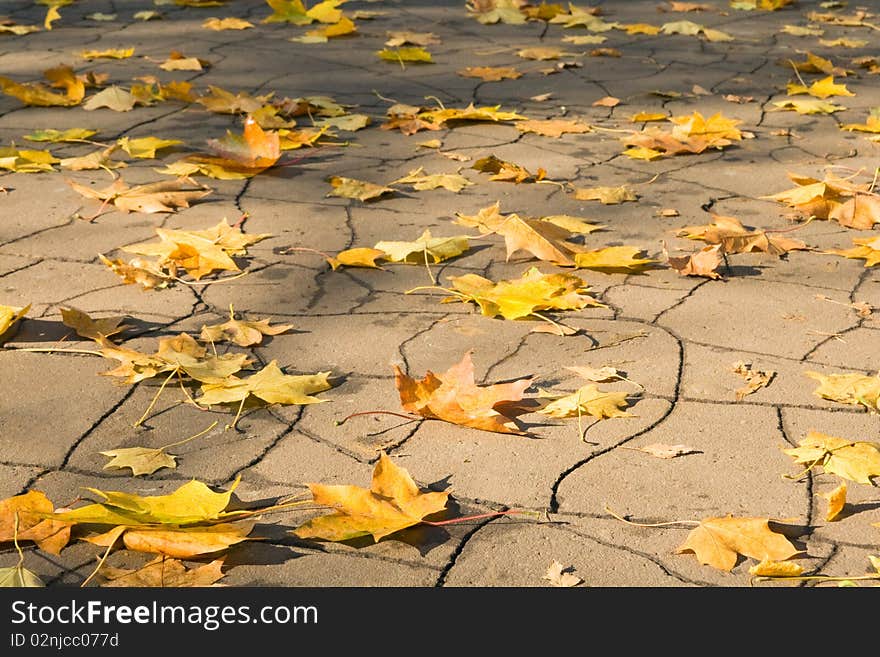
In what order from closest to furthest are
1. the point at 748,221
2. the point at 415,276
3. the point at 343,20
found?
the point at 415,276 < the point at 748,221 < the point at 343,20

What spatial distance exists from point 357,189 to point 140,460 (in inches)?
55.2

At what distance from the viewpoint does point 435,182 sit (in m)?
3.08

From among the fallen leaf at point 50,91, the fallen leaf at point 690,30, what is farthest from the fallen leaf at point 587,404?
the fallen leaf at point 690,30

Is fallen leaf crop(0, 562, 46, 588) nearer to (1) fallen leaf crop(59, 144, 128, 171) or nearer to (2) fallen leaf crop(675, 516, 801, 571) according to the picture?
(2) fallen leaf crop(675, 516, 801, 571)

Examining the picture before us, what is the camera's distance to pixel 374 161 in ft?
10.8

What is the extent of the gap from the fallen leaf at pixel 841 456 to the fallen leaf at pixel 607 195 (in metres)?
1.27

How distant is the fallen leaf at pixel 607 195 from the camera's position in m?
2.97

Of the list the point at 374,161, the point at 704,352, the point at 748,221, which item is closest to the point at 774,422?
the point at 704,352

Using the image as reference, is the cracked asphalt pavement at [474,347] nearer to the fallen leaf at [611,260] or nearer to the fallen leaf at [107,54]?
the fallen leaf at [611,260]

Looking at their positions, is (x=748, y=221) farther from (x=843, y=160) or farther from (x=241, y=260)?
(x=241, y=260)

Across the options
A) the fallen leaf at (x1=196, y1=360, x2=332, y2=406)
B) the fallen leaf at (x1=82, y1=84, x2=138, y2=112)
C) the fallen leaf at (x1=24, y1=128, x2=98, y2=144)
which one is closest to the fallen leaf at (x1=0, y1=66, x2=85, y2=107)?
the fallen leaf at (x1=82, y1=84, x2=138, y2=112)

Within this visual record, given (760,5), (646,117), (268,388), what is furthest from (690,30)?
(268,388)

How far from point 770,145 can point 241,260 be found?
169cm

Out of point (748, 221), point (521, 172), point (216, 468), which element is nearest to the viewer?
point (216, 468)
